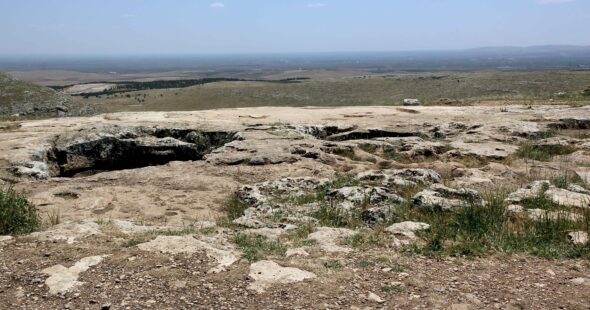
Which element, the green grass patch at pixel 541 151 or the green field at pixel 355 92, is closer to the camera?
the green grass patch at pixel 541 151

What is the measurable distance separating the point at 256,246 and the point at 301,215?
6.65 ft

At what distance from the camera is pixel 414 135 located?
15.7m

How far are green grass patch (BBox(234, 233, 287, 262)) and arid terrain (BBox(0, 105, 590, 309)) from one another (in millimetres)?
41

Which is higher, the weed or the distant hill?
the weed

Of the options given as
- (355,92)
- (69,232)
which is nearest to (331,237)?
(69,232)

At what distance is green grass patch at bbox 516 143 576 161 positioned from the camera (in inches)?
→ 501

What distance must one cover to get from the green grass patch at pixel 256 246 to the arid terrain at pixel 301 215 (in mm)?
41

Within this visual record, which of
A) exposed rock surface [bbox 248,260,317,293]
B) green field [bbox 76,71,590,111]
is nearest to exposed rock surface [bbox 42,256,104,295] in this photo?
exposed rock surface [bbox 248,260,317,293]

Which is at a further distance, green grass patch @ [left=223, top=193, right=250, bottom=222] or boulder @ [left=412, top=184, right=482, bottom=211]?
green grass patch @ [left=223, top=193, right=250, bottom=222]

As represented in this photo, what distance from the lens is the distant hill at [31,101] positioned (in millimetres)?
43125

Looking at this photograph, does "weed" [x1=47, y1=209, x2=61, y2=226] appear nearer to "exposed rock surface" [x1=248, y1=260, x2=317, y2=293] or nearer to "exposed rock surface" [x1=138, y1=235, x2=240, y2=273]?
"exposed rock surface" [x1=138, y1=235, x2=240, y2=273]

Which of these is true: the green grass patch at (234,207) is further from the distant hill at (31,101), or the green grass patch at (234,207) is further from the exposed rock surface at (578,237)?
the distant hill at (31,101)

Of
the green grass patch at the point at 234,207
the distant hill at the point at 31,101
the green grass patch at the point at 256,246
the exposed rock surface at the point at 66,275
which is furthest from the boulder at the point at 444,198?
the distant hill at the point at 31,101

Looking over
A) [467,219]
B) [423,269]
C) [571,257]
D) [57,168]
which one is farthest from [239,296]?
[57,168]
